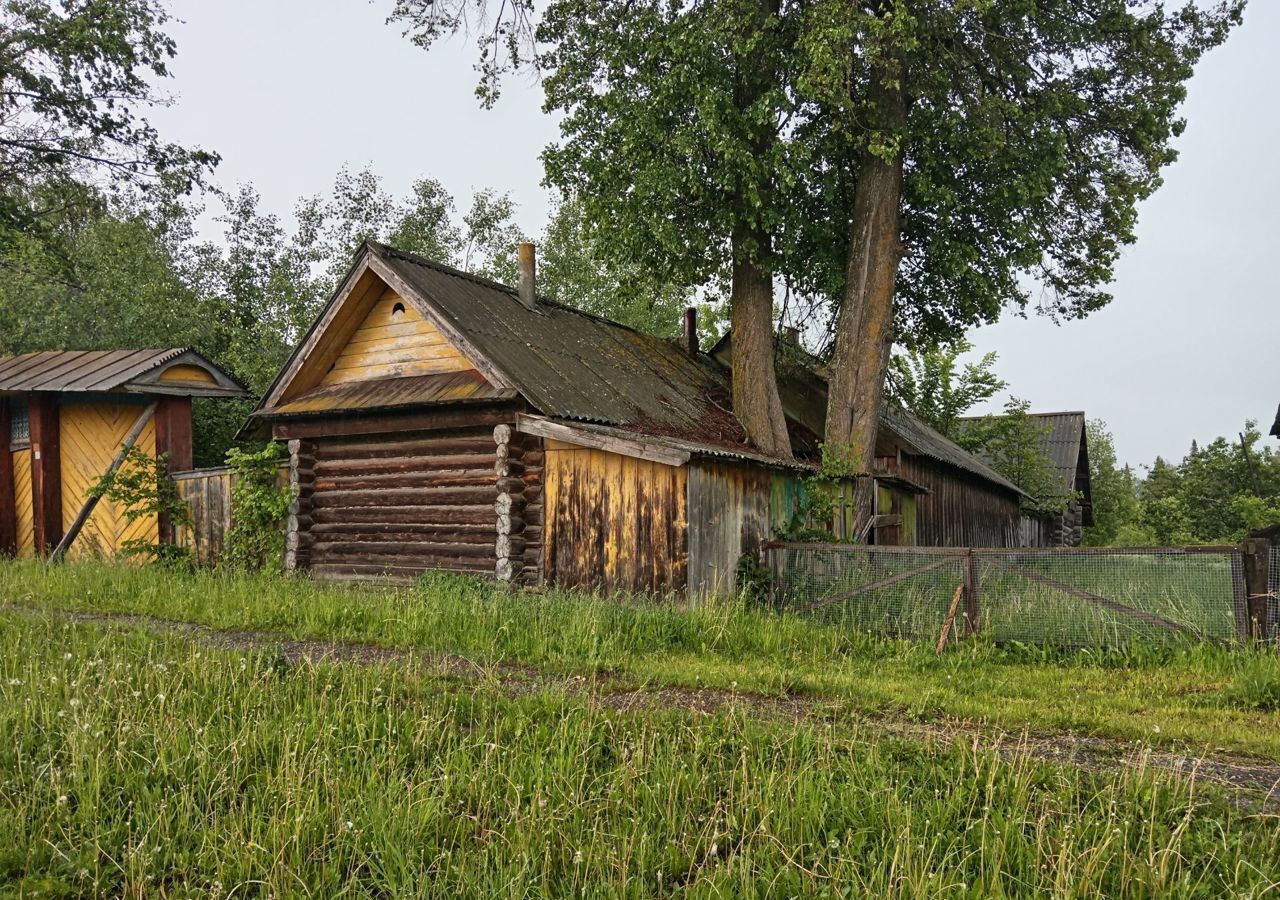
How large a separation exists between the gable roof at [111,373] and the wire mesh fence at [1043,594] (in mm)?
11346

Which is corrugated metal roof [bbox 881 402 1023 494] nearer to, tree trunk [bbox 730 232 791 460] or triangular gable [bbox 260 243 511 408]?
tree trunk [bbox 730 232 791 460]

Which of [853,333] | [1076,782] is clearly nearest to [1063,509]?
[853,333]

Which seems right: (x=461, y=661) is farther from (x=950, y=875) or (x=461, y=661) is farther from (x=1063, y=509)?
(x=1063, y=509)

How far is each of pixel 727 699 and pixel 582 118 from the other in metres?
12.9

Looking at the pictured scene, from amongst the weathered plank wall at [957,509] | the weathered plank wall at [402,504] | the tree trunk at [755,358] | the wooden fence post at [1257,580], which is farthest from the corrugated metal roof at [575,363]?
the wooden fence post at [1257,580]

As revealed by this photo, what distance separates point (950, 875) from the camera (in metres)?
3.87

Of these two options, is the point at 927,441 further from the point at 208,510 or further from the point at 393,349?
the point at 208,510

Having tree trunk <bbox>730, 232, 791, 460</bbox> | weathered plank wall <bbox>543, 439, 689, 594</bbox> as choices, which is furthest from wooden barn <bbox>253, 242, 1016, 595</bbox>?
A: tree trunk <bbox>730, 232, 791, 460</bbox>

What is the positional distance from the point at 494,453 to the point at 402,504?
79.5 inches

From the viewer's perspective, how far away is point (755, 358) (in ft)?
56.1

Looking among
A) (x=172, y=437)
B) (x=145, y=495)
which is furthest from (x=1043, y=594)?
(x=172, y=437)

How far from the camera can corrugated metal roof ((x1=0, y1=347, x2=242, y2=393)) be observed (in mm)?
14914

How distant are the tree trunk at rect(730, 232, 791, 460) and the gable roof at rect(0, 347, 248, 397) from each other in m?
9.22

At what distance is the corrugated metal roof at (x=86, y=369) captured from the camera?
14.9m
